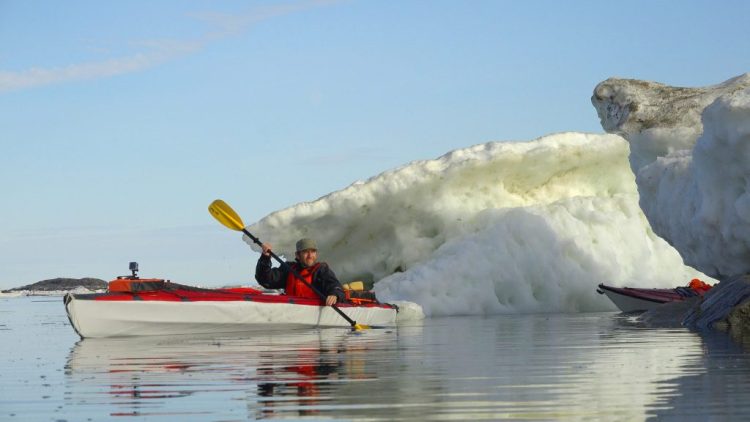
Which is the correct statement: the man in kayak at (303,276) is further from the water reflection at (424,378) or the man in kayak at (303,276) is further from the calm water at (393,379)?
the water reflection at (424,378)

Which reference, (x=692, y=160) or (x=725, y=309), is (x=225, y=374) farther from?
(x=692, y=160)

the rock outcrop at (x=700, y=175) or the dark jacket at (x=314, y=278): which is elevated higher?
the rock outcrop at (x=700, y=175)

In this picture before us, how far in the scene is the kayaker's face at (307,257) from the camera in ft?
52.4

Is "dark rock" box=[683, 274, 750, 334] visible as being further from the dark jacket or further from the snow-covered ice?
the dark jacket

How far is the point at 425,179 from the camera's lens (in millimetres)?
22812

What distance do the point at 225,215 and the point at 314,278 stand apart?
80.6 inches

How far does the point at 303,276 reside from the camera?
16016 mm

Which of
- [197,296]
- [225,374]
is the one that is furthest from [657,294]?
[225,374]

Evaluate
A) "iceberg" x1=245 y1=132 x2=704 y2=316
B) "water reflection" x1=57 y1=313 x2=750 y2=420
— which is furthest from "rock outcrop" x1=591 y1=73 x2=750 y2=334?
"iceberg" x1=245 y1=132 x2=704 y2=316

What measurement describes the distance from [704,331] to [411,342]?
287cm

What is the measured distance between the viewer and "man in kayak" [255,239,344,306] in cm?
1578

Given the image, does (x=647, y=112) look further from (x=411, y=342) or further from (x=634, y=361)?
(x=634, y=361)

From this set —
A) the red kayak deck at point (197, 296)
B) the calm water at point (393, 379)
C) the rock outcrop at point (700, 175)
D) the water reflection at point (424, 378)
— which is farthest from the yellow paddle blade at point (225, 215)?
the rock outcrop at point (700, 175)

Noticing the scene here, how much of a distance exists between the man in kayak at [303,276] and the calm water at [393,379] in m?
3.18
